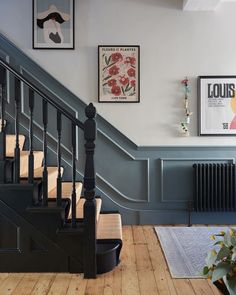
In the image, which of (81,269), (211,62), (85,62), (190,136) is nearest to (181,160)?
(190,136)

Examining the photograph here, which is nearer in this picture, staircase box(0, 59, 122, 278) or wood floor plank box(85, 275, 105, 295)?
wood floor plank box(85, 275, 105, 295)

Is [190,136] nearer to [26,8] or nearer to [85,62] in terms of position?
[85,62]

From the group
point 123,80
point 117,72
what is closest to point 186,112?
point 123,80

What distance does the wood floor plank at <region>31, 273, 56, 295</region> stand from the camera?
7.73 feet

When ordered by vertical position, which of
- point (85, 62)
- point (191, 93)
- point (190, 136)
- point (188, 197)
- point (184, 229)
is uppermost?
point (85, 62)

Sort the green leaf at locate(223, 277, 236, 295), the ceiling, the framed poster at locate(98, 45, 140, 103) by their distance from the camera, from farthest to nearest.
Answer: the framed poster at locate(98, 45, 140, 103), the ceiling, the green leaf at locate(223, 277, 236, 295)

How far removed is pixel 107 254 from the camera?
8.69ft

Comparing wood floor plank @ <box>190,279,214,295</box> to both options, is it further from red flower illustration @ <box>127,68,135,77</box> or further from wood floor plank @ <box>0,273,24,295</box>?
red flower illustration @ <box>127,68,135,77</box>

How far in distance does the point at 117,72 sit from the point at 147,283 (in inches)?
98.3

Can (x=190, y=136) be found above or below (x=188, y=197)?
above

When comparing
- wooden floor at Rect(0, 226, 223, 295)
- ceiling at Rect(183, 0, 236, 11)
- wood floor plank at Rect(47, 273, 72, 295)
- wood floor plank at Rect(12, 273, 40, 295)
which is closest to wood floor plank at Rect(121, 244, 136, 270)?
wooden floor at Rect(0, 226, 223, 295)

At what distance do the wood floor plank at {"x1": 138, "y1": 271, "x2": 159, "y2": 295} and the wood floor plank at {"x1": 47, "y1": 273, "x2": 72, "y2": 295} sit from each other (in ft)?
1.68

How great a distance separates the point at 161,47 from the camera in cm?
420

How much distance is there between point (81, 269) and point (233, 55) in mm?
3015
